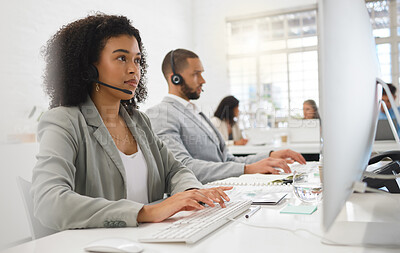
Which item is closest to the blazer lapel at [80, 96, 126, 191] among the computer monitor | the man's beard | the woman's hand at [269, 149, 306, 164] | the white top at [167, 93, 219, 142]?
the computer monitor

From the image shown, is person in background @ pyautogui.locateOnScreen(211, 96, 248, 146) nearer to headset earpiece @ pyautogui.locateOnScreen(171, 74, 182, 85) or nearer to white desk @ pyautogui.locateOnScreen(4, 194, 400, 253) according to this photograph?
headset earpiece @ pyautogui.locateOnScreen(171, 74, 182, 85)

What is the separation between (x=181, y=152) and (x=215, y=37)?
19.6ft

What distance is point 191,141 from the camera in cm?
224

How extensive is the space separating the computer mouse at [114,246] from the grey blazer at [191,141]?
119 centimetres

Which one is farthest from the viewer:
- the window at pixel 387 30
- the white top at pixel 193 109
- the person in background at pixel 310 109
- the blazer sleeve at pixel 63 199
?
the window at pixel 387 30

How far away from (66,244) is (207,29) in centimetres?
729

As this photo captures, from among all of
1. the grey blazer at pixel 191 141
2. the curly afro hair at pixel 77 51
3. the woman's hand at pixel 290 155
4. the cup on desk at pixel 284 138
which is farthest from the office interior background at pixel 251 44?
the curly afro hair at pixel 77 51

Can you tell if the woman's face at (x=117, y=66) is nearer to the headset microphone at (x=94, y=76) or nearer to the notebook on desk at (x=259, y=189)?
the headset microphone at (x=94, y=76)

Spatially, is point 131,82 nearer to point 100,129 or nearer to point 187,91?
point 100,129

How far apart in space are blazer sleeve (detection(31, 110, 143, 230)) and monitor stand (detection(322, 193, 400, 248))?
47 centimetres

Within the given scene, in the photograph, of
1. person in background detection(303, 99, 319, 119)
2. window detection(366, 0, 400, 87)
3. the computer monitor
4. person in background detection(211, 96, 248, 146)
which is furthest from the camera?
window detection(366, 0, 400, 87)

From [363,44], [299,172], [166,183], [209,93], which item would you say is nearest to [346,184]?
[363,44]

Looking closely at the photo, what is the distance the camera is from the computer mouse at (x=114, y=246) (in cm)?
71

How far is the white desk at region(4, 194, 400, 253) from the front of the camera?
73cm
